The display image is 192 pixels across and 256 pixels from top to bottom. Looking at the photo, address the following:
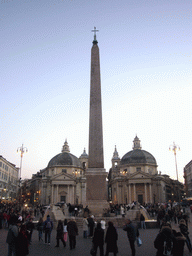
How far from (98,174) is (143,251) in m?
10.9

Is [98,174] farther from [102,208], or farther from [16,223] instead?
[16,223]

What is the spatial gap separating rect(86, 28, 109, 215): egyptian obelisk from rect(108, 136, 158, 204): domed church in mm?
45970

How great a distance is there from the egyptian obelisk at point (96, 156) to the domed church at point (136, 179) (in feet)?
151

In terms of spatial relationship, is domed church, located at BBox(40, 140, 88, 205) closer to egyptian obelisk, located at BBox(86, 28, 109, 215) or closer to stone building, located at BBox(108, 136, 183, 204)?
stone building, located at BBox(108, 136, 183, 204)

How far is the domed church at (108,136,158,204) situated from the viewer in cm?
7050

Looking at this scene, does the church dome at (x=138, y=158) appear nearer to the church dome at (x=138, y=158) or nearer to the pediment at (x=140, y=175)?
the church dome at (x=138, y=158)

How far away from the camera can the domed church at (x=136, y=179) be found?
231 feet

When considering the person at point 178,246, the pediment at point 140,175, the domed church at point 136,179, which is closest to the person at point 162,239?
the person at point 178,246

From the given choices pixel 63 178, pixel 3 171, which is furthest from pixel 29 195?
pixel 3 171

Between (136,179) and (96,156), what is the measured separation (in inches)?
2046

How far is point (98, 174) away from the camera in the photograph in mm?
20656

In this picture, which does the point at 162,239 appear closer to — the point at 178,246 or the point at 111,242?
the point at 178,246

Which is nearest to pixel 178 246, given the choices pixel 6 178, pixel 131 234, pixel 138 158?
pixel 131 234

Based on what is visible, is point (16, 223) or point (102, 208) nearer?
point (16, 223)
